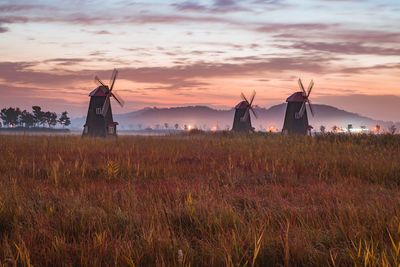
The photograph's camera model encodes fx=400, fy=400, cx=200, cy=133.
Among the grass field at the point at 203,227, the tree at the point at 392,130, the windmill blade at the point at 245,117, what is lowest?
the grass field at the point at 203,227

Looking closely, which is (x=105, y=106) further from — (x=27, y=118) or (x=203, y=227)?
(x=27, y=118)

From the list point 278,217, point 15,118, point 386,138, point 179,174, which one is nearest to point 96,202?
point 278,217

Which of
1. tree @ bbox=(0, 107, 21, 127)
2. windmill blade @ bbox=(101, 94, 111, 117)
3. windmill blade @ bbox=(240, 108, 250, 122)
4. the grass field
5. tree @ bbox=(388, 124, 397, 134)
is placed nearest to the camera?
the grass field

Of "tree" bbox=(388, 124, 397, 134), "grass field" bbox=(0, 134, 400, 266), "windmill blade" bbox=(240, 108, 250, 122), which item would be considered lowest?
"grass field" bbox=(0, 134, 400, 266)

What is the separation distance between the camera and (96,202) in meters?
5.63

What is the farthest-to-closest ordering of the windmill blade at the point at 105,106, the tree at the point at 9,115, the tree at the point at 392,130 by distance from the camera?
Result: the tree at the point at 9,115 < the windmill blade at the point at 105,106 < the tree at the point at 392,130

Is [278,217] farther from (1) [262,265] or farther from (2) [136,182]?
(2) [136,182]

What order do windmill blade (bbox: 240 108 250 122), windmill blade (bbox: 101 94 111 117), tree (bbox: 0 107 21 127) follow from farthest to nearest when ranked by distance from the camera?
1. tree (bbox: 0 107 21 127)
2. windmill blade (bbox: 240 108 250 122)
3. windmill blade (bbox: 101 94 111 117)

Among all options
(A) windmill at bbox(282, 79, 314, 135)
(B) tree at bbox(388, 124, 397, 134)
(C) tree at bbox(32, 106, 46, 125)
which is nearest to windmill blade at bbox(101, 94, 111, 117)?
(A) windmill at bbox(282, 79, 314, 135)

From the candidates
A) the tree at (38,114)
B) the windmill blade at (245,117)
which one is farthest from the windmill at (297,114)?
the tree at (38,114)

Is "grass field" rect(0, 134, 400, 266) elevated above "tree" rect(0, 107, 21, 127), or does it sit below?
below

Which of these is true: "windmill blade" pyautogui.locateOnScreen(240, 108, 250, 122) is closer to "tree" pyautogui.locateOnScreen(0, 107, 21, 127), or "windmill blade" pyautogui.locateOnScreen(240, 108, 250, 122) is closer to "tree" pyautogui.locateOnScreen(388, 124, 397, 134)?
"tree" pyautogui.locateOnScreen(388, 124, 397, 134)

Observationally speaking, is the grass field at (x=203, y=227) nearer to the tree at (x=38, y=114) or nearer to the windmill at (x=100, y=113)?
the windmill at (x=100, y=113)

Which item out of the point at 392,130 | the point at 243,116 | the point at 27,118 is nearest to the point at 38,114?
the point at 27,118
